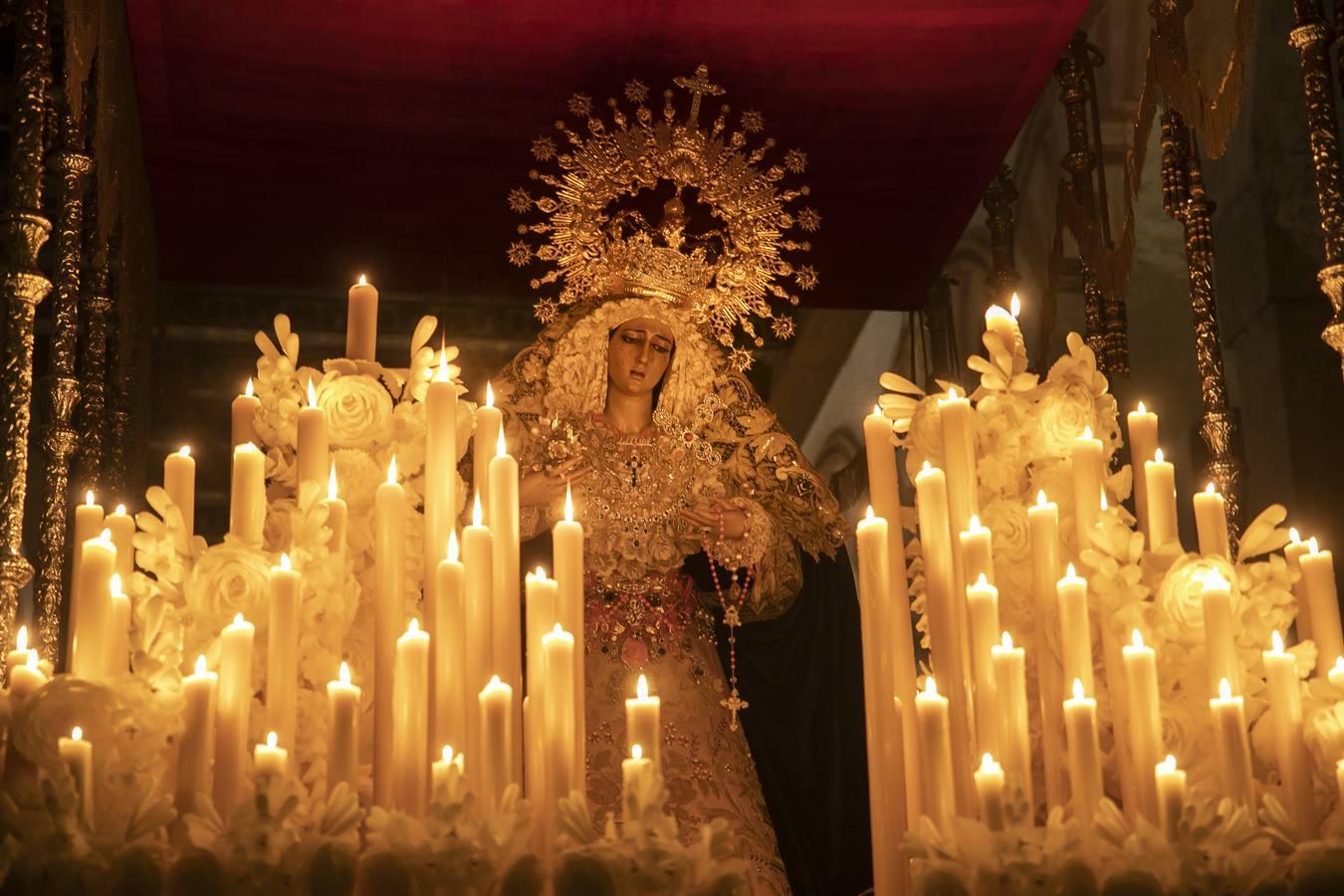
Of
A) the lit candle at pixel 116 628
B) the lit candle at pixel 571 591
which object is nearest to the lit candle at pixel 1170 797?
the lit candle at pixel 571 591

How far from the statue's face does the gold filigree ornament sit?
7cm

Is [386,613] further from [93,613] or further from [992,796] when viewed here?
[992,796]

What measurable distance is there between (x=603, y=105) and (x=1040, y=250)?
Result: 1.14 m

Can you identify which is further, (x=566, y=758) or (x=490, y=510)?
(x=490, y=510)

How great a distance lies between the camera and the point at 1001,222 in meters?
4.60

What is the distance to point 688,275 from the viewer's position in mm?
4117

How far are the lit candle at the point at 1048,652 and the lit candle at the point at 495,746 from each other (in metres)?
0.82

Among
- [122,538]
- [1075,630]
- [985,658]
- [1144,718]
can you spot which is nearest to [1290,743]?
[1144,718]

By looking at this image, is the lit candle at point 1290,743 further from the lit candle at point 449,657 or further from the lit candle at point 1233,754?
the lit candle at point 449,657

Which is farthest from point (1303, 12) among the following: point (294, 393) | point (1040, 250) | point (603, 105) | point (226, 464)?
point (226, 464)

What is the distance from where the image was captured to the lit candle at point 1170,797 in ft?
7.72

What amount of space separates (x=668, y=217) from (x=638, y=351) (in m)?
0.32

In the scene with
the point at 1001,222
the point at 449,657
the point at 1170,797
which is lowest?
the point at 1170,797

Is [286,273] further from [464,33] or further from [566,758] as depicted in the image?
[566,758]
